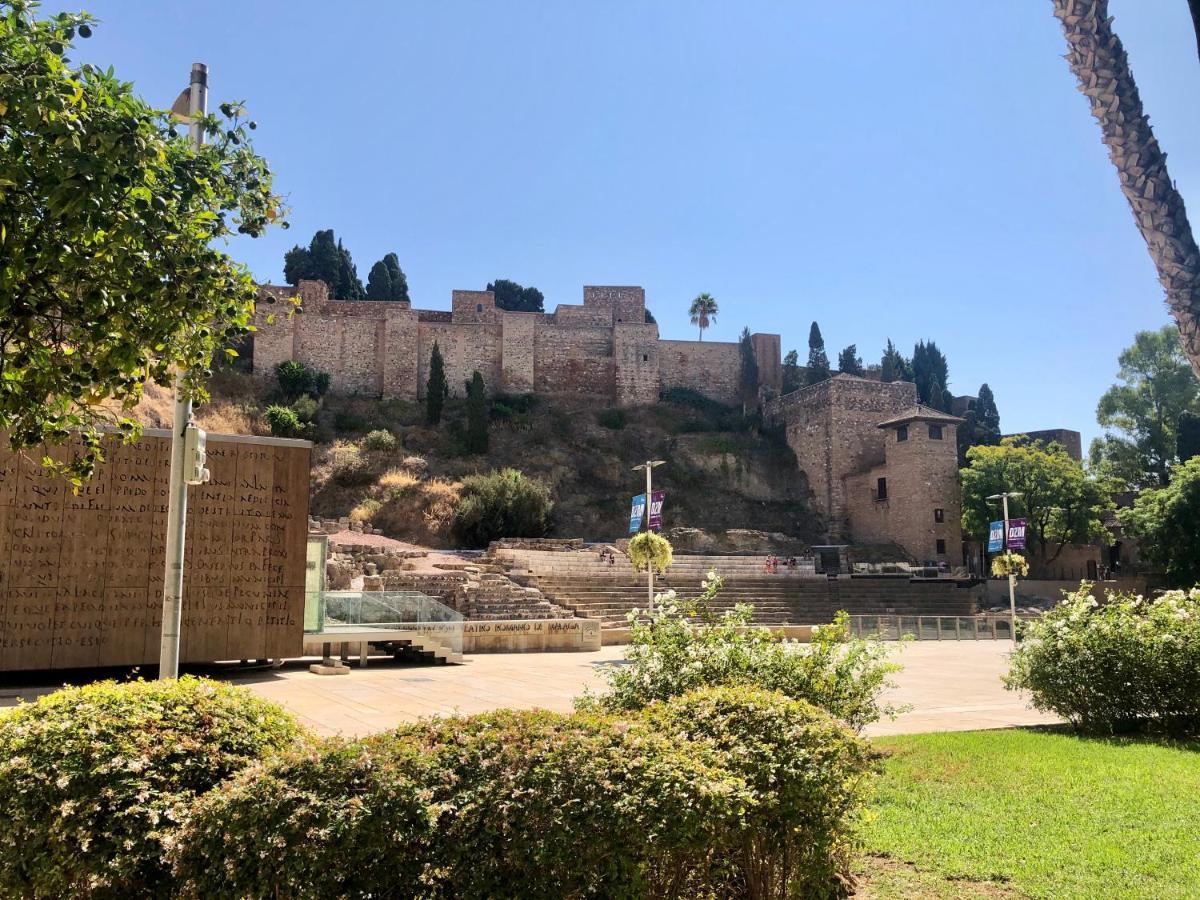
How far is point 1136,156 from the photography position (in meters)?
3.34

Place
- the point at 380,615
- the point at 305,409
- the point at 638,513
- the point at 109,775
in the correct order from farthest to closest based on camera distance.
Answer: the point at 305,409 → the point at 638,513 → the point at 380,615 → the point at 109,775

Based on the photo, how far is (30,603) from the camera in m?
11.5

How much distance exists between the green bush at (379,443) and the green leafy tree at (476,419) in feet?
14.5

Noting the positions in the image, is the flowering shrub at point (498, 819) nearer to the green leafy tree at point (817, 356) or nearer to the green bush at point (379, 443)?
the green bush at point (379, 443)

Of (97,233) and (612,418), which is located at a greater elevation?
(612,418)

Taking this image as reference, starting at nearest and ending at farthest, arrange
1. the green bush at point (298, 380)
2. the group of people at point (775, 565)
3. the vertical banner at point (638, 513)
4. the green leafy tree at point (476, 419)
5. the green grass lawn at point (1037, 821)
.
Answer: the green grass lawn at point (1037, 821), the vertical banner at point (638, 513), the group of people at point (775, 565), the green leafy tree at point (476, 419), the green bush at point (298, 380)

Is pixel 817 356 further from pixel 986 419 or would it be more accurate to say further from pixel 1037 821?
pixel 1037 821

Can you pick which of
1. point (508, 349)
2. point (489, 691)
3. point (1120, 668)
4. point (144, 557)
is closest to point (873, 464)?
point (508, 349)

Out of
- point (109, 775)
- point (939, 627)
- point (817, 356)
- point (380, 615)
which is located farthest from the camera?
point (817, 356)

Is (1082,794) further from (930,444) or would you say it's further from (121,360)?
(930,444)

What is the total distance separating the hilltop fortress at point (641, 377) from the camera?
46562 mm

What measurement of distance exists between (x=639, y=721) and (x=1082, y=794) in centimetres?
407

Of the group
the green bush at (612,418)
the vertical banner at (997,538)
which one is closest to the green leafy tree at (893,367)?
the green bush at (612,418)

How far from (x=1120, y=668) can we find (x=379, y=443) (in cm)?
4228
